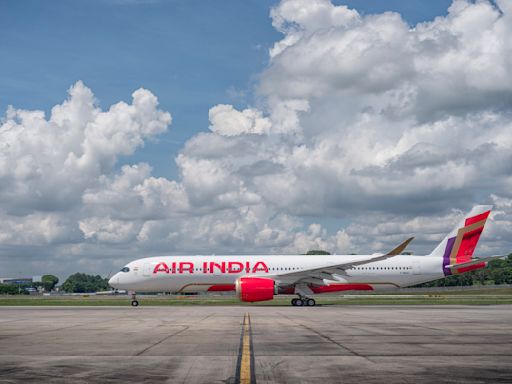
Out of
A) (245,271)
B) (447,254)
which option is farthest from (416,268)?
(245,271)

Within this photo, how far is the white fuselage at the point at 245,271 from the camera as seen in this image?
42531 millimetres

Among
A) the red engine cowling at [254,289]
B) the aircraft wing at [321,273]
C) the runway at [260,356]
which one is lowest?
the runway at [260,356]

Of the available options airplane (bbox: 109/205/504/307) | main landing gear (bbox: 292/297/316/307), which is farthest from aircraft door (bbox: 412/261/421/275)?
main landing gear (bbox: 292/297/316/307)

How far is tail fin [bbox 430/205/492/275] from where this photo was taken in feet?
149

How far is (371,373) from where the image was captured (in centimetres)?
898

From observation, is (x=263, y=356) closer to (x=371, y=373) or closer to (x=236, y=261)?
(x=371, y=373)

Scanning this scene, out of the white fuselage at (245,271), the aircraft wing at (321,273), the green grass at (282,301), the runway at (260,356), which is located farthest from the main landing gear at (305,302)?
the runway at (260,356)

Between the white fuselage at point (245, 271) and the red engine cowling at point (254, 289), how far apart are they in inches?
101

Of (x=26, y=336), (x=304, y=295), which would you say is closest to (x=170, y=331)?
(x=26, y=336)

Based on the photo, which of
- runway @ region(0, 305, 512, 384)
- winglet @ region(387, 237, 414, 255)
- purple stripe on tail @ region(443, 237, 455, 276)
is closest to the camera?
runway @ region(0, 305, 512, 384)

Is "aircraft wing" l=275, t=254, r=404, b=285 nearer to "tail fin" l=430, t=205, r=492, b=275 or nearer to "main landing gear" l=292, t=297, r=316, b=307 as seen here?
"main landing gear" l=292, t=297, r=316, b=307

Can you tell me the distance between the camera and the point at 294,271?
4197cm

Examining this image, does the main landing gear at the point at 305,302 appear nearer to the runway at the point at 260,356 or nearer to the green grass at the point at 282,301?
the green grass at the point at 282,301

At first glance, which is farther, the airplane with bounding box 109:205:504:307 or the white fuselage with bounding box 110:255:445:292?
the white fuselage with bounding box 110:255:445:292
